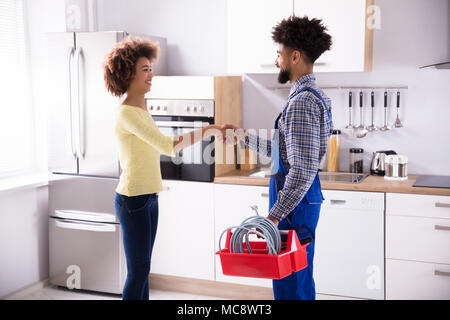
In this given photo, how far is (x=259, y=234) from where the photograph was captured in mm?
1896

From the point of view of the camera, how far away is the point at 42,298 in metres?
3.55

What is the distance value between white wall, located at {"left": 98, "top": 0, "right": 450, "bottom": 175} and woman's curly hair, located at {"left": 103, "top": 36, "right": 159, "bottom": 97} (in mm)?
1414

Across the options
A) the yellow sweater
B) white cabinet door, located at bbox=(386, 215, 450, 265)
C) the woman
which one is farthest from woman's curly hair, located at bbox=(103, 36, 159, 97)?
white cabinet door, located at bbox=(386, 215, 450, 265)

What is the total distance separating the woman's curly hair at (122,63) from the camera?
8.00ft

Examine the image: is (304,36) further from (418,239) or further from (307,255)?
(418,239)

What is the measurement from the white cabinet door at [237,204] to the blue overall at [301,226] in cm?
107

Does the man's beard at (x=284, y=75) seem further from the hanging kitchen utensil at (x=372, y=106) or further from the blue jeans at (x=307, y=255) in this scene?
the hanging kitchen utensil at (x=372, y=106)

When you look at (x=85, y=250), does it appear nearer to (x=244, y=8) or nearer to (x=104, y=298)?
(x=104, y=298)

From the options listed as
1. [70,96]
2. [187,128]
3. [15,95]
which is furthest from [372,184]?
[15,95]

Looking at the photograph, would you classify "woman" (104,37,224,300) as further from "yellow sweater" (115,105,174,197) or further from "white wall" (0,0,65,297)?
"white wall" (0,0,65,297)

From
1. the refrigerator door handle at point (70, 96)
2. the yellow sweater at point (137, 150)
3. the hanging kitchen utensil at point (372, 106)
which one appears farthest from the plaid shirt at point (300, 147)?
the refrigerator door handle at point (70, 96)

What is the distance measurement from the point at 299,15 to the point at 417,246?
59.8 inches

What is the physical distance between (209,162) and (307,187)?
1462 millimetres

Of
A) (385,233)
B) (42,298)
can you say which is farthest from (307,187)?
(42,298)
